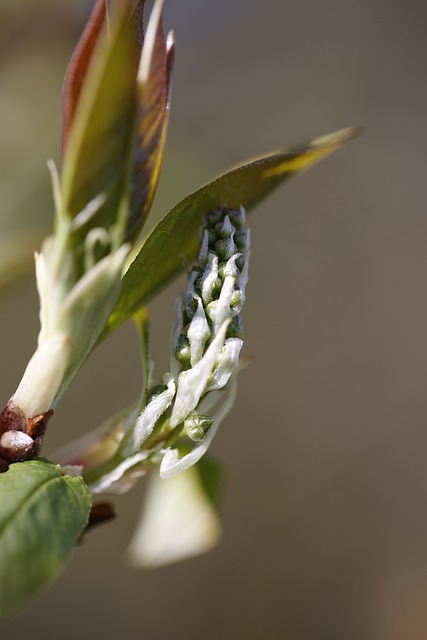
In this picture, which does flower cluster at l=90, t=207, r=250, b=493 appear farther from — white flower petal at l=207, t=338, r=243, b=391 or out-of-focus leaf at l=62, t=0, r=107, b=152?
out-of-focus leaf at l=62, t=0, r=107, b=152

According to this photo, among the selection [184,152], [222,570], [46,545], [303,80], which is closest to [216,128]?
[303,80]

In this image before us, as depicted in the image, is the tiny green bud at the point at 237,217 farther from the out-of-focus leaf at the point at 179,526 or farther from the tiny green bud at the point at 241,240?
the out-of-focus leaf at the point at 179,526

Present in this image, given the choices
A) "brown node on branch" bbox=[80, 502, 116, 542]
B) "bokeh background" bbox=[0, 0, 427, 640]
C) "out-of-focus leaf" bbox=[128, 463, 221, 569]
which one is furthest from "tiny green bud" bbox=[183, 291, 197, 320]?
"bokeh background" bbox=[0, 0, 427, 640]

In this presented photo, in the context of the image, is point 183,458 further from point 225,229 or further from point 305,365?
point 305,365

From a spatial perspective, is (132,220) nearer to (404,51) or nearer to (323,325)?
(323,325)

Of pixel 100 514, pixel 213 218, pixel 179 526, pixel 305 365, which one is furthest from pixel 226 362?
pixel 305 365
